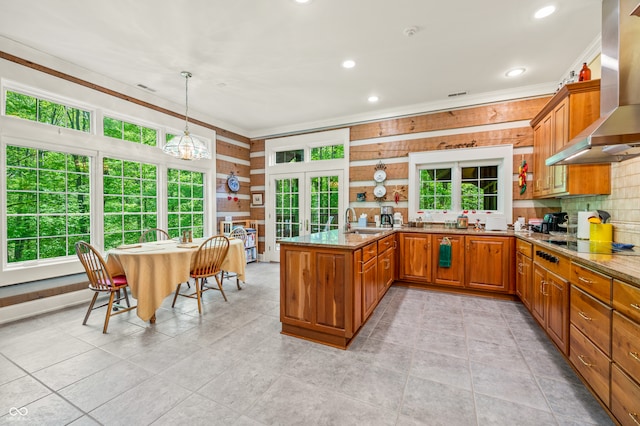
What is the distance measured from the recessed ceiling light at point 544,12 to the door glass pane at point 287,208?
4.32m

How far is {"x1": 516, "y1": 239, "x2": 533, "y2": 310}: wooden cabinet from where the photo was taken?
2.94 metres

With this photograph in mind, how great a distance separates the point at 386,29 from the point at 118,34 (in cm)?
279

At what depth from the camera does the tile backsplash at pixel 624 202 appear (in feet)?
7.61

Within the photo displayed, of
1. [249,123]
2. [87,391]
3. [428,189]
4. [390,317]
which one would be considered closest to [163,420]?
[87,391]

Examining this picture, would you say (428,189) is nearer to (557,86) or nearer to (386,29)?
(557,86)

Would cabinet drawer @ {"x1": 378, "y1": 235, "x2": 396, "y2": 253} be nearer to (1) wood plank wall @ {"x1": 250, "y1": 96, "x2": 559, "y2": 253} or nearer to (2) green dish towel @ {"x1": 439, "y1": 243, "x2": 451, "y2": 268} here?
(2) green dish towel @ {"x1": 439, "y1": 243, "x2": 451, "y2": 268}

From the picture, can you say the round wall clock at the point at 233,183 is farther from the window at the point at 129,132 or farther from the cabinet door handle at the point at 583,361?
the cabinet door handle at the point at 583,361

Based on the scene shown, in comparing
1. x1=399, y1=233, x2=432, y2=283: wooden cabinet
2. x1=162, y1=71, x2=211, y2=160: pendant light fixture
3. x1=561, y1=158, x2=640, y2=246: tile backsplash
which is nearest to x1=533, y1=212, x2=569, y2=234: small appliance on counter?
x1=561, y1=158, x2=640, y2=246: tile backsplash

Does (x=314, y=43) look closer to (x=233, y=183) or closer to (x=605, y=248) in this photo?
(x=605, y=248)

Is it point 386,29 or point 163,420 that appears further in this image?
point 386,29

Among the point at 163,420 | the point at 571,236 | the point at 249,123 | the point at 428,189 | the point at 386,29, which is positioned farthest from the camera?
the point at 249,123

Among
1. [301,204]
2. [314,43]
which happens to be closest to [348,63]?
[314,43]

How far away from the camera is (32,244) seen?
10.7 ft

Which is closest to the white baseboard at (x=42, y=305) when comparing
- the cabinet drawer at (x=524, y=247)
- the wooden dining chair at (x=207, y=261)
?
the wooden dining chair at (x=207, y=261)
